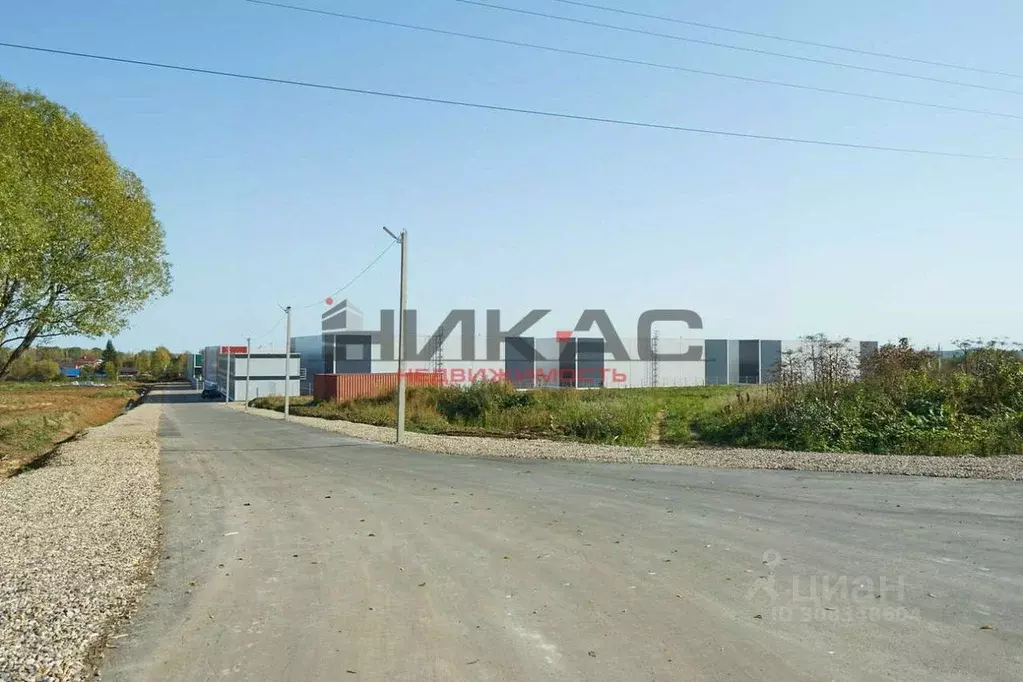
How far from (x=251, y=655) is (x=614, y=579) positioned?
286cm

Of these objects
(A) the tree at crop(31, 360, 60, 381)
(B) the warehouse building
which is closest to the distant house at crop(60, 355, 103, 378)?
(A) the tree at crop(31, 360, 60, 381)

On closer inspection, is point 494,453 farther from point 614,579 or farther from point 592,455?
point 614,579

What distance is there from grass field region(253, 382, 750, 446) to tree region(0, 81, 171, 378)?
10.4 m

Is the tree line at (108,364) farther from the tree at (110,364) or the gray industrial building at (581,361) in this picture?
the gray industrial building at (581,361)

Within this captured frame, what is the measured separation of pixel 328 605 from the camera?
17.2ft

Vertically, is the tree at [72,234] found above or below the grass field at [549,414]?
above

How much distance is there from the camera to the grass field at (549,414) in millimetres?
20078

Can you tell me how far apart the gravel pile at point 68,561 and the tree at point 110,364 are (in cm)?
11152

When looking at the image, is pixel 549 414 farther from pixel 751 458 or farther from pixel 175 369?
pixel 175 369

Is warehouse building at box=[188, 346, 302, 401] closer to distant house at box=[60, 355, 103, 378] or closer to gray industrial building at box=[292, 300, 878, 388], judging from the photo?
gray industrial building at box=[292, 300, 878, 388]

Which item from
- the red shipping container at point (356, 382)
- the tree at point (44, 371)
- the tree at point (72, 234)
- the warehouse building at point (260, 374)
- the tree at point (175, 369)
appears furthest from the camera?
the tree at point (175, 369)

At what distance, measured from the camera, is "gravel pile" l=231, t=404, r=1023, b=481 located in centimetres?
1259

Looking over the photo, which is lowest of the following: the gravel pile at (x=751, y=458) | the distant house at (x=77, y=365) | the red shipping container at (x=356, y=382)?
the gravel pile at (x=751, y=458)

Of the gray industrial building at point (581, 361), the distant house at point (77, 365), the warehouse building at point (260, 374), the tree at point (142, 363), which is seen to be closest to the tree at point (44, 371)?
the distant house at point (77, 365)
